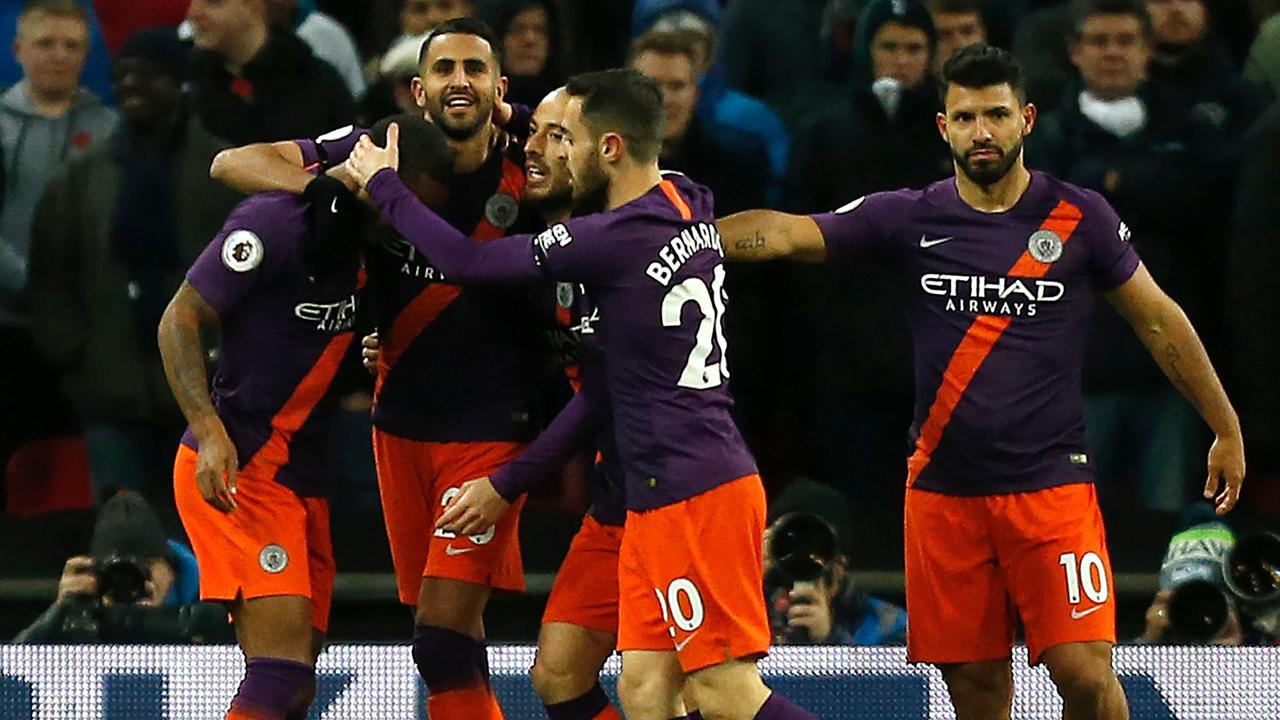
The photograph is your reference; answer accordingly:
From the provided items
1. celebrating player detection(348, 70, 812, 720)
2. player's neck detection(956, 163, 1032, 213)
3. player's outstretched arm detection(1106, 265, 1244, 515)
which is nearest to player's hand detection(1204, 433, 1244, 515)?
player's outstretched arm detection(1106, 265, 1244, 515)

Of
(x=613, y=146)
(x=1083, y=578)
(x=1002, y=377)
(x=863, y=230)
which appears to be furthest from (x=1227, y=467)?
(x=613, y=146)

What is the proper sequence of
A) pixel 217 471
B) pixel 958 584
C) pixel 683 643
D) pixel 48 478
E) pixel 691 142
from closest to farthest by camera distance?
pixel 683 643, pixel 217 471, pixel 958 584, pixel 691 142, pixel 48 478

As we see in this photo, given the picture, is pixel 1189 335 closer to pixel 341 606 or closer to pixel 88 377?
pixel 341 606

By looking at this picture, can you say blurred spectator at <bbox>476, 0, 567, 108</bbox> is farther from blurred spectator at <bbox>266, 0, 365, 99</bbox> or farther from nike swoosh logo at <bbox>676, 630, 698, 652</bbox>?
nike swoosh logo at <bbox>676, 630, 698, 652</bbox>

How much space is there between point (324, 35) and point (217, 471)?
3.22 m

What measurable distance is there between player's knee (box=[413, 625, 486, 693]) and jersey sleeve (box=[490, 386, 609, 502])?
1.59 ft

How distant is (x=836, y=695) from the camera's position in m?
7.82

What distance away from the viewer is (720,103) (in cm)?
924

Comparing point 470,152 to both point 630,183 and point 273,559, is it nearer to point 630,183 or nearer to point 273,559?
point 630,183

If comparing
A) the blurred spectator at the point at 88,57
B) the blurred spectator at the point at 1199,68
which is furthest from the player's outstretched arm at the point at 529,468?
the blurred spectator at the point at 88,57

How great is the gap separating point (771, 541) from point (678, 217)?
1848 millimetres

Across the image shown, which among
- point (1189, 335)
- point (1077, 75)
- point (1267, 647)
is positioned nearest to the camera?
point (1189, 335)

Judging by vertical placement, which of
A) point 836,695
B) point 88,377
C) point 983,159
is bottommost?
point 836,695

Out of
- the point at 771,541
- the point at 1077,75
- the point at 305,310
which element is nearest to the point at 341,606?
the point at 771,541
